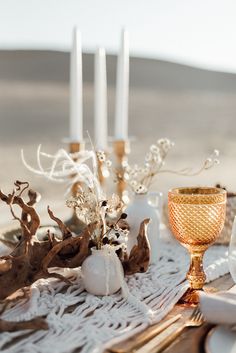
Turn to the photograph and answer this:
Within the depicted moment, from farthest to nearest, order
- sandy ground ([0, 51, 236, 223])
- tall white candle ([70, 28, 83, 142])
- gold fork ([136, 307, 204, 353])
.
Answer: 1. sandy ground ([0, 51, 236, 223])
2. tall white candle ([70, 28, 83, 142])
3. gold fork ([136, 307, 204, 353])

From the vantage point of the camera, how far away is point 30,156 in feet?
17.2

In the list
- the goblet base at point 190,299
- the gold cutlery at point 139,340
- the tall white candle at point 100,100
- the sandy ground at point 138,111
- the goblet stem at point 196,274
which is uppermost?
the sandy ground at point 138,111

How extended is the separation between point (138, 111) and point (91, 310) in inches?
306

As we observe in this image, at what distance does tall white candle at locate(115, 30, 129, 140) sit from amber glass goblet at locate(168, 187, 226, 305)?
0.48m

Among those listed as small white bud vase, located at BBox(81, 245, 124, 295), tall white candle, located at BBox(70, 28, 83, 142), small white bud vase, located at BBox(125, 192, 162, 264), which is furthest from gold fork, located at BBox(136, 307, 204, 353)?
tall white candle, located at BBox(70, 28, 83, 142)

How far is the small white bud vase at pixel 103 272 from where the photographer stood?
0.87 meters

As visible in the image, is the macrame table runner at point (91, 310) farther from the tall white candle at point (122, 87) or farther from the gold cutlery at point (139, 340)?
the tall white candle at point (122, 87)

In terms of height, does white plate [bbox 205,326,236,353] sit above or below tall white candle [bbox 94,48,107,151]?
below

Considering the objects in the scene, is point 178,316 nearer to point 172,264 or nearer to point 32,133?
point 172,264

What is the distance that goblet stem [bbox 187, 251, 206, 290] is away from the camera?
89 cm

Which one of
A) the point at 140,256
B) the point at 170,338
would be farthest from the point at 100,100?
the point at 170,338

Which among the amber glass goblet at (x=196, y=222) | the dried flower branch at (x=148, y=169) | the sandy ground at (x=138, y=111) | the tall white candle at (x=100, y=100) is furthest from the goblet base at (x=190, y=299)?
the sandy ground at (x=138, y=111)

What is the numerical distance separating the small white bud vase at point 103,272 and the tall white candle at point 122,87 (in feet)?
1.74

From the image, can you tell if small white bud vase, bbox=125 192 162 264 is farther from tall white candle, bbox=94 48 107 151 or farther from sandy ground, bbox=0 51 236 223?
sandy ground, bbox=0 51 236 223
